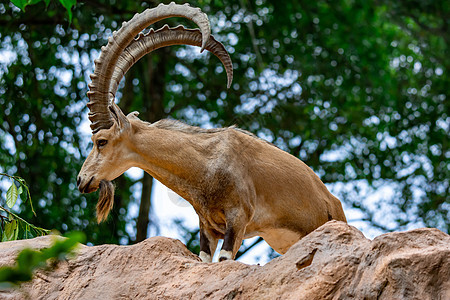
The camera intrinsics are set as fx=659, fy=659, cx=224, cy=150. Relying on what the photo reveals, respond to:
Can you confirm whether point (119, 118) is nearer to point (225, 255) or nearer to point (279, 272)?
point (225, 255)

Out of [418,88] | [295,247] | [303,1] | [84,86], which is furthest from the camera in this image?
[418,88]

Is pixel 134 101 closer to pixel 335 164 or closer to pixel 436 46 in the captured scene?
pixel 335 164

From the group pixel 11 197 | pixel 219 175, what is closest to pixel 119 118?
pixel 219 175

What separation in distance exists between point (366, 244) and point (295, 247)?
45cm

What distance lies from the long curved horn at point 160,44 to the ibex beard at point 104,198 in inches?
32.7

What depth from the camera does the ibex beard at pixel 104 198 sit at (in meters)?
5.65

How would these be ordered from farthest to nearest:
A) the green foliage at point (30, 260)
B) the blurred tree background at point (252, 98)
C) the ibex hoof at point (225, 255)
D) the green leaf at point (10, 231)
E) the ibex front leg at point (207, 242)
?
the blurred tree background at point (252, 98), the ibex front leg at point (207, 242), the green leaf at point (10, 231), the ibex hoof at point (225, 255), the green foliage at point (30, 260)

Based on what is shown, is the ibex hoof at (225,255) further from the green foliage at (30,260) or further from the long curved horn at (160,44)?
the green foliage at (30,260)

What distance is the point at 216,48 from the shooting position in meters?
5.91

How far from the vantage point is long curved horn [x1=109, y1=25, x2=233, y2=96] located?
19.3 feet

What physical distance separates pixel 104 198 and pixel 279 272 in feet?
7.81

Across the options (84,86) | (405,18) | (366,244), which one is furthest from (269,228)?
(405,18)

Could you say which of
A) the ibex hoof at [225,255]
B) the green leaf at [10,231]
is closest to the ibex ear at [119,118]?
the green leaf at [10,231]

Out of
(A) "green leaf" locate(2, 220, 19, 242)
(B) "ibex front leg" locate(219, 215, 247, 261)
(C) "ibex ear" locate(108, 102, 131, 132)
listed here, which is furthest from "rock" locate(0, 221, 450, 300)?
(C) "ibex ear" locate(108, 102, 131, 132)
